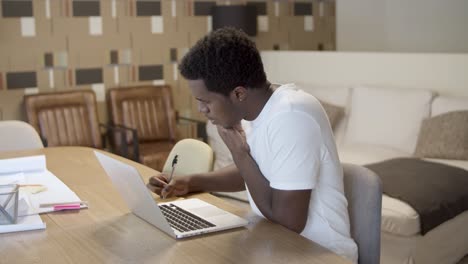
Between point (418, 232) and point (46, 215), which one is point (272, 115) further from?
point (418, 232)

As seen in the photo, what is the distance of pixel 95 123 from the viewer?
5.03 meters

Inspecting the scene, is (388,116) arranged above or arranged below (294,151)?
below

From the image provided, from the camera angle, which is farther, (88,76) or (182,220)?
(88,76)

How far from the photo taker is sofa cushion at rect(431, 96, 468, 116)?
4.06m

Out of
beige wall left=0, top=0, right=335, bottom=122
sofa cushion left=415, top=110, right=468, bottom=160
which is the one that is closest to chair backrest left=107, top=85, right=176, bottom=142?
beige wall left=0, top=0, right=335, bottom=122

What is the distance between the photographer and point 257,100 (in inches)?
68.9

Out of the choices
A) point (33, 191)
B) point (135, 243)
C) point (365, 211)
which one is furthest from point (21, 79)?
point (365, 211)

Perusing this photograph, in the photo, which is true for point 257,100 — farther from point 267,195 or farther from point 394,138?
point 394,138

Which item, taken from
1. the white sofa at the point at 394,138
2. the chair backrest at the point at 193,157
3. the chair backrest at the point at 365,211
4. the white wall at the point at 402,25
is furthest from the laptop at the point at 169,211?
the white wall at the point at 402,25

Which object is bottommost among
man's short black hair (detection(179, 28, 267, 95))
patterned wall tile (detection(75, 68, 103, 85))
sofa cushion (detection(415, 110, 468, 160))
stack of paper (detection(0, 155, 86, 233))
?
sofa cushion (detection(415, 110, 468, 160))

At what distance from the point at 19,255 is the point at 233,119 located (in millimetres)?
655

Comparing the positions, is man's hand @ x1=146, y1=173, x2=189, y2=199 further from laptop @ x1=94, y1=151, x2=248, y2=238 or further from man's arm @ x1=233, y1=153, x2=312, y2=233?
man's arm @ x1=233, y1=153, x2=312, y2=233

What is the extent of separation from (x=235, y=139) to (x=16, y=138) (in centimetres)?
177

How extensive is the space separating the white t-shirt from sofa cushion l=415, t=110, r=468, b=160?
92.7 inches
